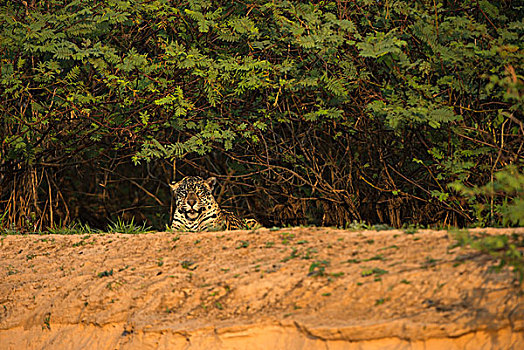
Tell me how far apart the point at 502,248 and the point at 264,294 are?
6.23 ft

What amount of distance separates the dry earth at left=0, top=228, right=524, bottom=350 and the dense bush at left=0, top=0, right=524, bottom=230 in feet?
7.03

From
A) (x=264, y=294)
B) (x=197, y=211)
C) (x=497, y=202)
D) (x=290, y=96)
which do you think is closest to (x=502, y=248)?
(x=264, y=294)

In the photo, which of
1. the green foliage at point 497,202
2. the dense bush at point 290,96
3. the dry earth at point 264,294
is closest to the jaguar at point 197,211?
the dense bush at point 290,96

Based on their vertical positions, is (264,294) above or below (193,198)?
above

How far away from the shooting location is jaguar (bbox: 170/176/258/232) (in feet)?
28.6

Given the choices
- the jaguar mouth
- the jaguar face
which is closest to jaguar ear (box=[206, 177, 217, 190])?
the jaguar face

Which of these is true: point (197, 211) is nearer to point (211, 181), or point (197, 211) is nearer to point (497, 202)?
point (211, 181)

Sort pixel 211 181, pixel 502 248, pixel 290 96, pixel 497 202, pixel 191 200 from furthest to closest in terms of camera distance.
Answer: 1. pixel 290 96
2. pixel 211 181
3. pixel 191 200
4. pixel 497 202
5. pixel 502 248

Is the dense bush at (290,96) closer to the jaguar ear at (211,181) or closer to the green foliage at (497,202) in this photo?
the green foliage at (497,202)

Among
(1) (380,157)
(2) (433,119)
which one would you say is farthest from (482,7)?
(1) (380,157)

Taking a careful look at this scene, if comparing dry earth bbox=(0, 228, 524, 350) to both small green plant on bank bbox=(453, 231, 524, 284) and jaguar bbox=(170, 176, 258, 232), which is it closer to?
small green plant on bank bbox=(453, 231, 524, 284)

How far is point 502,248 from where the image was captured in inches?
202

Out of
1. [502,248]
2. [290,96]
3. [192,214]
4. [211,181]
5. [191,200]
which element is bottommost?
[192,214]

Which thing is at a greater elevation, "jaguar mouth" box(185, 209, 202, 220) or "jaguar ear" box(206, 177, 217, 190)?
"jaguar ear" box(206, 177, 217, 190)
